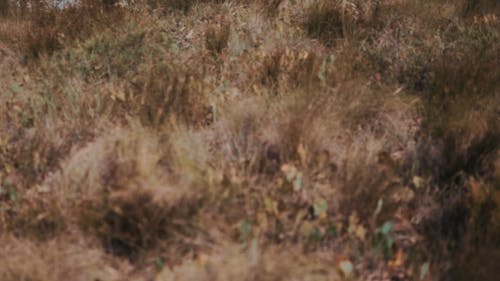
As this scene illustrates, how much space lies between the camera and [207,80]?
2.93 m

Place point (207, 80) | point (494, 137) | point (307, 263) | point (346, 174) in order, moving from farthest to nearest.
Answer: point (207, 80) → point (494, 137) → point (346, 174) → point (307, 263)

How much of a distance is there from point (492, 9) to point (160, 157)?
378 cm

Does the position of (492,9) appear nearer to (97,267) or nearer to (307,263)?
(307,263)

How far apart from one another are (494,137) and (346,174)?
0.91 metres

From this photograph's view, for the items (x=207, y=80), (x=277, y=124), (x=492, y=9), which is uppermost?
(x=492, y=9)

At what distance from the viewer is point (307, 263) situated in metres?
1.74

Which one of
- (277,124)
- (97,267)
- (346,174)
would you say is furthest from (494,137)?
(97,267)

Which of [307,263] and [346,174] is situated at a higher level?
[346,174]

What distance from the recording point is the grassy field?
6.01ft

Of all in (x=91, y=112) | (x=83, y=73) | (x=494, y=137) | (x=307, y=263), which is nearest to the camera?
(x=307, y=263)

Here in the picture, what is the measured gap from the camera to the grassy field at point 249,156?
72.1 inches

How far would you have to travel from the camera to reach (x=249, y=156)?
2.28 m

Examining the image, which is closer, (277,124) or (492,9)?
(277,124)

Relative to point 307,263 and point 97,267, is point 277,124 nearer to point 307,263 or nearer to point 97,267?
point 307,263
